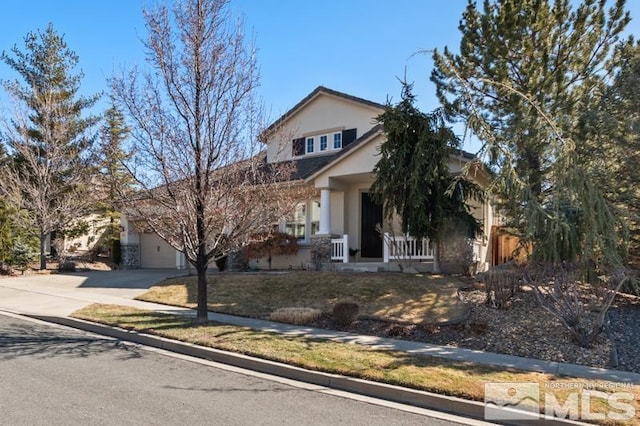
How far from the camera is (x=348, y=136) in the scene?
20141mm

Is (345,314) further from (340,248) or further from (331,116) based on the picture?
(331,116)

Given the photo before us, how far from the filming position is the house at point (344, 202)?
51.1 ft

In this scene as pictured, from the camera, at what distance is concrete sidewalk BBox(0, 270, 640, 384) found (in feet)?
23.8

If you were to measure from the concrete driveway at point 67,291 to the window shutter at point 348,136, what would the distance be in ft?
30.8

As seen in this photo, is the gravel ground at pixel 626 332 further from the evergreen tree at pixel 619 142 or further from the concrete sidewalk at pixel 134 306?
the evergreen tree at pixel 619 142

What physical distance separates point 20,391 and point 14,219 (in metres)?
18.2

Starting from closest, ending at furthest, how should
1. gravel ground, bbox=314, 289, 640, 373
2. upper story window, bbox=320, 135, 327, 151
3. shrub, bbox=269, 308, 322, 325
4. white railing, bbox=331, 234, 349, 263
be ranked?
gravel ground, bbox=314, 289, 640, 373
shrub, bbox=269, 308, 322, 325
white railing, bbox=331, 234, 349, 263
upper story window, bbox=320, 135, 327, 151

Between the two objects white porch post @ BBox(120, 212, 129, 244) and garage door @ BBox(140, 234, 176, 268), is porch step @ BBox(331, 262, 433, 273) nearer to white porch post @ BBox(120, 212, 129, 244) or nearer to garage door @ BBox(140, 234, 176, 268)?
garage door @ BBox(140, 234, 176, 268)

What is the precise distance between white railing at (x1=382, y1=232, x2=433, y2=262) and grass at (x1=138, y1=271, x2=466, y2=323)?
4.42ft

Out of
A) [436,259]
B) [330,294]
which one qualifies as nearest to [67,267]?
[330,294]

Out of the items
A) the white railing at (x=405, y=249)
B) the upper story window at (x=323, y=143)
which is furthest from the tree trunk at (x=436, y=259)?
the upper story window at (x=323, y=143)

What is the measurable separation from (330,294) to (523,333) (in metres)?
4.99

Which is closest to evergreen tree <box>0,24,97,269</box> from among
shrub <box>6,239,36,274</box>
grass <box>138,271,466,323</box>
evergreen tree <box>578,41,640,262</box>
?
shrub <box>6,239,36,274</box>

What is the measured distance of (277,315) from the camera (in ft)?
35.3
